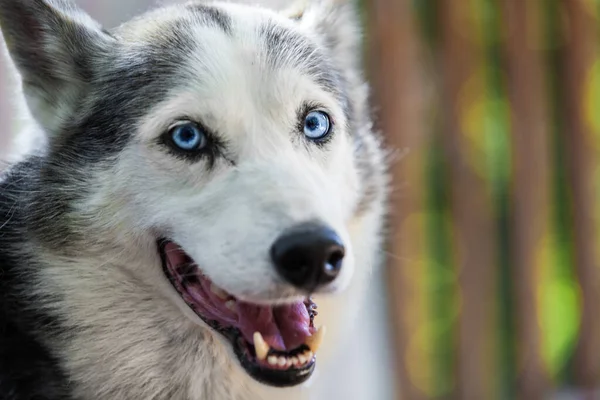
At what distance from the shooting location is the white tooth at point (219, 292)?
1.11m

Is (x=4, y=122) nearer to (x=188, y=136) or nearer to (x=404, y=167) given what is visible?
(x=188, y=136)

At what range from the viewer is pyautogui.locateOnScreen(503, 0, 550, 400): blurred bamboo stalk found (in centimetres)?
279

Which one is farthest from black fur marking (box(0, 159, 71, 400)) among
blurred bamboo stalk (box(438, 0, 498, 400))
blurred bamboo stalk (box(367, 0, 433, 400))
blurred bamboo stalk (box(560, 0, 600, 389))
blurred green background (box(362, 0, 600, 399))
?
blurred bamboo stalk (box(560, 0, 600, 389))

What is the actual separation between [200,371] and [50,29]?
62 cm

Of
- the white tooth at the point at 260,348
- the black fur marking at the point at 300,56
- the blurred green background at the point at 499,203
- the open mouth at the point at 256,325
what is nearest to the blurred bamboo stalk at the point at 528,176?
the blurred green background at the point at 499,203

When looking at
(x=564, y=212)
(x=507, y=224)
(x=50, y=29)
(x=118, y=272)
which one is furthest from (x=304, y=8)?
(x=564, y=212)

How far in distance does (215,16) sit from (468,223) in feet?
5.77

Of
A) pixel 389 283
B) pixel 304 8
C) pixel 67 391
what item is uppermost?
pixel 304 8

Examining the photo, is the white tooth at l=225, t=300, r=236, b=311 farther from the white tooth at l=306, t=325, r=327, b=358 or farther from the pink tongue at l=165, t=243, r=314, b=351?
the white tooth at l=306, t=325, r=327, b=358

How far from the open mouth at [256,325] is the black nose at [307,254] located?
13 centimetres

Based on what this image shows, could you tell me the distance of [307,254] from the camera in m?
0.96

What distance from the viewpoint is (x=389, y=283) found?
105 inches

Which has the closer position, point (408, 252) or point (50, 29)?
point (50, 29)

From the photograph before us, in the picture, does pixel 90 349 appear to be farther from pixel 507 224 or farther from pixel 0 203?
pixel 507 224
